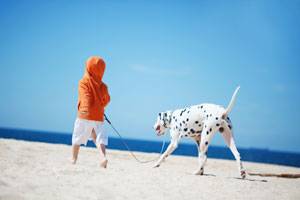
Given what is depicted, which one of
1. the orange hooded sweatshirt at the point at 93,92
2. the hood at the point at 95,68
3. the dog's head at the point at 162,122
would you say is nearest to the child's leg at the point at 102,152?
the orange hooded sweatshirt at the point at 93,92

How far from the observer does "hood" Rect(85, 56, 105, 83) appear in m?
7.64

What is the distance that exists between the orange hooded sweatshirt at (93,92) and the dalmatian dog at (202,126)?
2.17 metres

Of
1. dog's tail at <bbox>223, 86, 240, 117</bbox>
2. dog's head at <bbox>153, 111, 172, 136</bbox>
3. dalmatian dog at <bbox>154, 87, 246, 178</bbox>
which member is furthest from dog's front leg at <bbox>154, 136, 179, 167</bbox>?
dog's tail at <bbox>223, 86, 240, 117</bbox>

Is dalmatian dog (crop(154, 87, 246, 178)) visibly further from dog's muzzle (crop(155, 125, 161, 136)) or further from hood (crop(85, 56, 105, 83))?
hood (crop(85, 56, 105, 83))

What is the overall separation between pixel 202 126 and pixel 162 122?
1.38 metres

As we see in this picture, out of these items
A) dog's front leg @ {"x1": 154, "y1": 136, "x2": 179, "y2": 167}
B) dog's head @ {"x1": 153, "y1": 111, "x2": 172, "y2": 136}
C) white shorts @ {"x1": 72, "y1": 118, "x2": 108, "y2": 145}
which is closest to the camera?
white shorts @ {"x1": 72, "y1": 118, "x2": 108, "y2": 145}

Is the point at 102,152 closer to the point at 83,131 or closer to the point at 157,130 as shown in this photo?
the point at 83,131

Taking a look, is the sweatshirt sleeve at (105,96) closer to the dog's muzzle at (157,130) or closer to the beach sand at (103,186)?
the beach sand at (103,186)

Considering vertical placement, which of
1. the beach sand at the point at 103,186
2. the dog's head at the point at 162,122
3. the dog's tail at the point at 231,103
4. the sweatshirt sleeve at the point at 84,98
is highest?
the dog's tail at the point at 231,103

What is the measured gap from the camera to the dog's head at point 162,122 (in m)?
9.66

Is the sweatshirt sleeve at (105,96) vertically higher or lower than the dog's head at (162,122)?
higher

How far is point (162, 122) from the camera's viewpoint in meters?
9.75

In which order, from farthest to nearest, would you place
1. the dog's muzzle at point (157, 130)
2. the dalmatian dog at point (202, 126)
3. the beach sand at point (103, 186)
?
the dog's muzzle at point (157, 130) → the dalmatian dog at point (202, 126) → the beach sand at point (103, 186)

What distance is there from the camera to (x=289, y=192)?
6.96m
